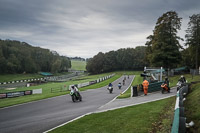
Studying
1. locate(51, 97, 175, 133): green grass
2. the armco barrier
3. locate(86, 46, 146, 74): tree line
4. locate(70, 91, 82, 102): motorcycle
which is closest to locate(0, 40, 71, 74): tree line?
locate(86, 46, 146, 74): tree line

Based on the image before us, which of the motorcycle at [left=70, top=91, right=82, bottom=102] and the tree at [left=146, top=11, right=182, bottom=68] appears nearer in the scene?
the motorcycle at [left=70, top=91, right=82, bottom=102]

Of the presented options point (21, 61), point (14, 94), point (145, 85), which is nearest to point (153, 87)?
point (145, 85)

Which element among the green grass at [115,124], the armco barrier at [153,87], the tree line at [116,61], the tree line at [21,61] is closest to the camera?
the green grass at [115,124]

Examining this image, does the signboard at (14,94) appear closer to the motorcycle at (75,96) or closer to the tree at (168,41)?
the motorcycle at (75,96)

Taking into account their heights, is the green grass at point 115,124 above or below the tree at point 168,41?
below

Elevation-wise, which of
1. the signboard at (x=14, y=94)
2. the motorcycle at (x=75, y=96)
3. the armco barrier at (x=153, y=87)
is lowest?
the signboard at (x=14, y=94)

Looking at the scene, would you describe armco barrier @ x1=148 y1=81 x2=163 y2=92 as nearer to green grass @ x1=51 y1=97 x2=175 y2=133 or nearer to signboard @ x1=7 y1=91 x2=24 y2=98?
green grass @ x1=51 y1=97 x2=175 y2=133

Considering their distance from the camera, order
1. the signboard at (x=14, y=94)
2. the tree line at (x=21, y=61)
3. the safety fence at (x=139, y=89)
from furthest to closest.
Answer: the tree line at (x=21, y=61), the signboard at (x=14, y=94), the safety fence at (x=139, y=89)

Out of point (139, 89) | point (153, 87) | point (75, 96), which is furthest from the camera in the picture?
point (153, 87)

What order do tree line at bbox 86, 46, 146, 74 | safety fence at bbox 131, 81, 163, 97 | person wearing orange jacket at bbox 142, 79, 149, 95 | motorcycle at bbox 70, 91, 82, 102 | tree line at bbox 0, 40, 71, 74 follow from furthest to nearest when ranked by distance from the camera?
tree line at bbox 86, 46, 146, 74 → tree line at bbox 0, 40, 71, 74 → safety fence at bbox 131, 81, 163, 97 → person wearing orange jacket at bbox 142, 79, 149, 95 → motorcycle at bbox 70, 91, 82, 102

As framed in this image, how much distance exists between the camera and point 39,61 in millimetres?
114938

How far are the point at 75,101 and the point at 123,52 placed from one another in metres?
105

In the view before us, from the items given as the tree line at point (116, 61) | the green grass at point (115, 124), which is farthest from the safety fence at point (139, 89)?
the tree line at point (116, 61)

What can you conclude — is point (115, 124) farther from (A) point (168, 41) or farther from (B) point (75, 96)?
(A) point (168, 41)
